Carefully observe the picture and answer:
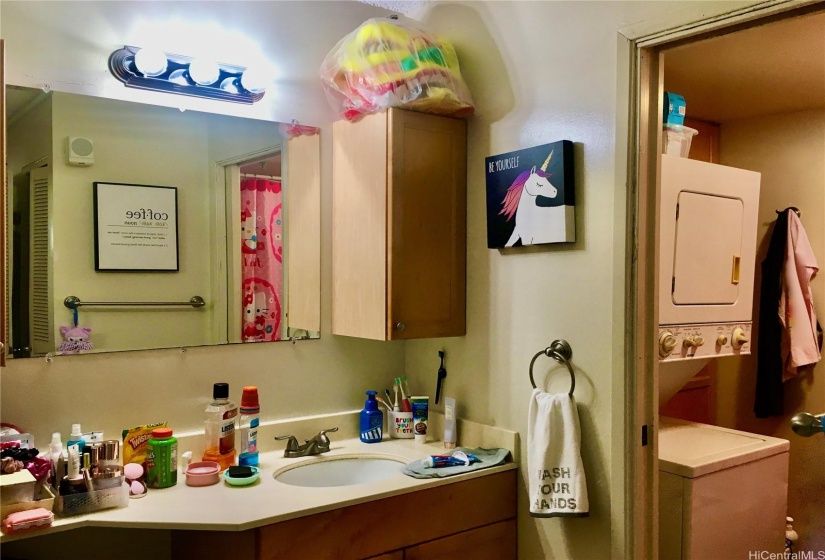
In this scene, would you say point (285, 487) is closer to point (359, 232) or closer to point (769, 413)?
point (359, 232)

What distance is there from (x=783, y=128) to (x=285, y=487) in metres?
2.89

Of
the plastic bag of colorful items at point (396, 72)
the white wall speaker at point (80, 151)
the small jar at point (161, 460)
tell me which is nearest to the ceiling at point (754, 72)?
the plastic bag of colorful items at point (396, 72)

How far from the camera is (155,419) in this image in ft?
6.36

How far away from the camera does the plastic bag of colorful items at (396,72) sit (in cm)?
197

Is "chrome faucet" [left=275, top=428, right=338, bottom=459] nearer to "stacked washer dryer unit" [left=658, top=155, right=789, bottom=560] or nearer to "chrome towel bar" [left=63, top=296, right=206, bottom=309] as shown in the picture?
"chrome towel bar" [left=63, top=296, right=206, bottom=309]

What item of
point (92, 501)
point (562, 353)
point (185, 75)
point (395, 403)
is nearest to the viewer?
point (92, 501)

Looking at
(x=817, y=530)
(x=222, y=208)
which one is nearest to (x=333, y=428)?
(x=222, y=208)

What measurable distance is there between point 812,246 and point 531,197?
2.02m

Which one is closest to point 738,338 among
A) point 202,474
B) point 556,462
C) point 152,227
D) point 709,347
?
point 709,347

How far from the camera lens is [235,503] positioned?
64.2 inches

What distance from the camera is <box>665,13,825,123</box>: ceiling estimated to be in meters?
2.16

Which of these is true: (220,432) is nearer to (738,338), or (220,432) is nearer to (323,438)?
(323,438)

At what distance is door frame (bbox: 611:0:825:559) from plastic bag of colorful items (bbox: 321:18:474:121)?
55cm

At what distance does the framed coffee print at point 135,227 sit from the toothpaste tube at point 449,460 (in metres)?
0.97
